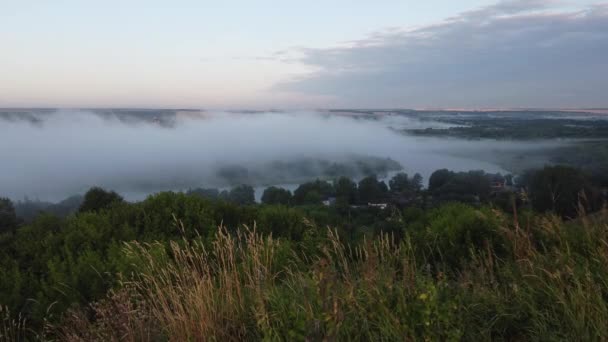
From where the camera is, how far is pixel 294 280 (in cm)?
361

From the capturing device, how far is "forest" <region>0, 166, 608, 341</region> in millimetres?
2693

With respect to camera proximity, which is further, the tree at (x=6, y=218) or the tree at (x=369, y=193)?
the tree at (x=369, y=193)

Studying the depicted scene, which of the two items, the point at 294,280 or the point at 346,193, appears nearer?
the point at 294,280

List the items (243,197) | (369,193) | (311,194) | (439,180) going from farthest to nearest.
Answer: (243,197), (439,180), (311,194), (369,193)

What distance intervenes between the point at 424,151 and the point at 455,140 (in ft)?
40.2

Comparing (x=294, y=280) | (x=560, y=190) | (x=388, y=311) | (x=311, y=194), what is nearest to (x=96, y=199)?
(x=294, y=280)

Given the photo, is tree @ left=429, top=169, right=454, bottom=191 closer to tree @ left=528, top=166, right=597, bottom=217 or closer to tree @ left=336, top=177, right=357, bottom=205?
tree @ left=336, top=177, right=357, bottom=205

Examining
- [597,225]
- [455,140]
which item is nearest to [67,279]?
[597,225]

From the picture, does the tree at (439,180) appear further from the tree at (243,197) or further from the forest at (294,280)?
the forest at (294,280)

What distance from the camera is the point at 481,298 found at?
310cm

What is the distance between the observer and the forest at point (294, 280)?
2.69 meters

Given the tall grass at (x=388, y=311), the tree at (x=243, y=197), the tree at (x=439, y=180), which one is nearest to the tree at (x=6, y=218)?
the tree at (x=243, y=197)

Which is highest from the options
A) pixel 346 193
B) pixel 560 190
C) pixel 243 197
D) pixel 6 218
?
pixel 560 190

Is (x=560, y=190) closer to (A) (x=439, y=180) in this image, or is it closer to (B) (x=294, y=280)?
(B) (x=294, y=280)
